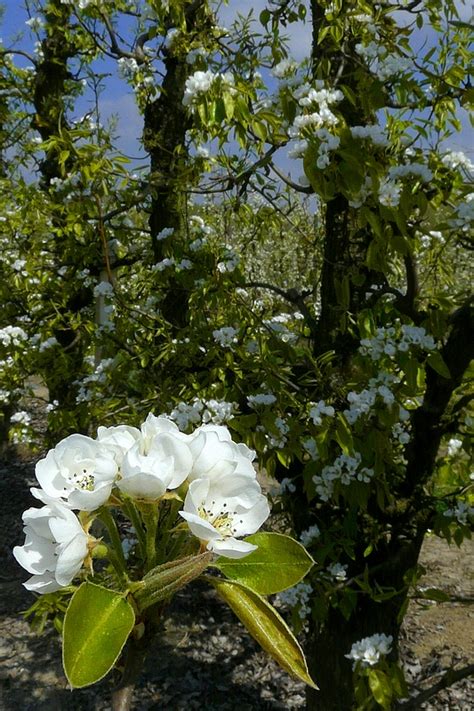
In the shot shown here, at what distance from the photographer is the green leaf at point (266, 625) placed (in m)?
0.65

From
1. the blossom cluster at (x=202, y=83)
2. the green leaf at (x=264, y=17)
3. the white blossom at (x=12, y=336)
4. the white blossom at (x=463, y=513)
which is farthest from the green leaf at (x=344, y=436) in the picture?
the white blossom at (x=12, y=336)

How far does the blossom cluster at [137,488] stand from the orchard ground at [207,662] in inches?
119

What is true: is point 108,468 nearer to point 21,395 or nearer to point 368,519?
point 368,519

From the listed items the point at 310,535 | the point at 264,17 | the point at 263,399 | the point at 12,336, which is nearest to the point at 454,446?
the point at 310,535

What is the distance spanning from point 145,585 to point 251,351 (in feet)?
7.57

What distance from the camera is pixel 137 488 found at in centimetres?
73

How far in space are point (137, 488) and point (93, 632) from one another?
5.9 inches

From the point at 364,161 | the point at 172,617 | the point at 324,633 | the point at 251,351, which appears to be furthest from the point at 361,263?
the point at 172,617

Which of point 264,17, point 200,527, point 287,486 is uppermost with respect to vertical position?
point 264,17

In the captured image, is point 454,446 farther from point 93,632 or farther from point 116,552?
point 93,632

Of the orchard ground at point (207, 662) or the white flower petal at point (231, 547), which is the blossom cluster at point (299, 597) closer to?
the orchard ground at point (207, 662)

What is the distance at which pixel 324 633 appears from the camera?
315 centimetres

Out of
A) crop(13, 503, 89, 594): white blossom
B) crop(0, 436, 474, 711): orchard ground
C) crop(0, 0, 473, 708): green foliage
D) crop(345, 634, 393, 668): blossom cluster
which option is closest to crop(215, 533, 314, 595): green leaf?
crop(13, 503, 89, 594): white blossom

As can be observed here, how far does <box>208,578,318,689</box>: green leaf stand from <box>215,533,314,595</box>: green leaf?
0.03 m
